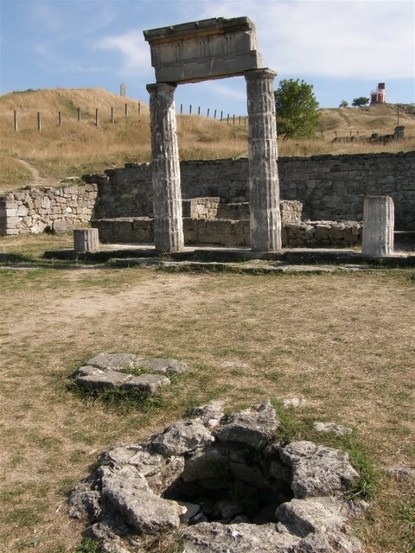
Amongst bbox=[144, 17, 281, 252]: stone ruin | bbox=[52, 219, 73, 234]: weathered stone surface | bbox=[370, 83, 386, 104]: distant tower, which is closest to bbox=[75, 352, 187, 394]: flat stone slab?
bbox=[144, 17, 281, 252]: stone ruin

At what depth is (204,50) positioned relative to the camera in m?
12.8

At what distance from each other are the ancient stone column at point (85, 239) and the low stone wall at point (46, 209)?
211 inches

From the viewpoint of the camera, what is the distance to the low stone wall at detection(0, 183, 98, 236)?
18.9 meters

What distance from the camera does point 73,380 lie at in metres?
6.06

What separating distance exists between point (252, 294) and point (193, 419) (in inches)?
213

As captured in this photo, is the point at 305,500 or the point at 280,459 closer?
the point at 305,500

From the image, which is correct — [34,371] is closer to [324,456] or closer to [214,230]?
[324,456]

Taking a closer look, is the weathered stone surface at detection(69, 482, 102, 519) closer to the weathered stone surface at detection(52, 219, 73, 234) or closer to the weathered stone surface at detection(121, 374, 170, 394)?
the weathered stone surface at detection(121, 374, 170, 394)

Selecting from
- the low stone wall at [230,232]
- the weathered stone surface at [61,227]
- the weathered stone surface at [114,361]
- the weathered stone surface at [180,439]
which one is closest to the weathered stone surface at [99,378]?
the weathered stone surface at [114,361]

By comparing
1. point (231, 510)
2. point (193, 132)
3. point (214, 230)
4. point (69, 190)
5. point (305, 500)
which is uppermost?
point (193, 132)

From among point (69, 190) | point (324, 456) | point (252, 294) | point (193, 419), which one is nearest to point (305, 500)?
point (324, 456)

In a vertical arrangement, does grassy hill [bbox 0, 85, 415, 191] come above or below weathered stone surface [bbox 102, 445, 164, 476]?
above

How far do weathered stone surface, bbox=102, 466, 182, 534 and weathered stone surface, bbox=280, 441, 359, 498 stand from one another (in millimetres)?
858

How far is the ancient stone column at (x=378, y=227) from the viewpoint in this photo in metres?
12.3
